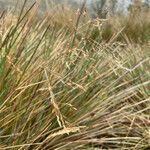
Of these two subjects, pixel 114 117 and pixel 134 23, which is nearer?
pixel 114 117

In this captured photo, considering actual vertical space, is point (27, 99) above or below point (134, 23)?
above

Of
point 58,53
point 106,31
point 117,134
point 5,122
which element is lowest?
point 106,31

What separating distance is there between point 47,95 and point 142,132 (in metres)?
0.74

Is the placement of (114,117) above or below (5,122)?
below

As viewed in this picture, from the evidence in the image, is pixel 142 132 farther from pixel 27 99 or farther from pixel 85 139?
pixel 27 99

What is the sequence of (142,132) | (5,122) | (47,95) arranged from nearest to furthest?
(5,122) < (47,95) < (142,132)

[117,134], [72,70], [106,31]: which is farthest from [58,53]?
[106,31]

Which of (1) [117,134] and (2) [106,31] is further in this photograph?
(2) [106,31]

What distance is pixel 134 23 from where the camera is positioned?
798 cm

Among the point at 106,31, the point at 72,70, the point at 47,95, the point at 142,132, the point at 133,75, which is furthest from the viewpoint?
the point at 106,31

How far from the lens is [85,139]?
2.70 meters

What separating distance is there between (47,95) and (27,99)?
0.11 m

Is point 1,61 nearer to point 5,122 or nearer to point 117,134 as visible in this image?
point 5,122

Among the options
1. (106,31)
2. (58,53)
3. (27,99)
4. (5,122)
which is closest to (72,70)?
(58,53)
